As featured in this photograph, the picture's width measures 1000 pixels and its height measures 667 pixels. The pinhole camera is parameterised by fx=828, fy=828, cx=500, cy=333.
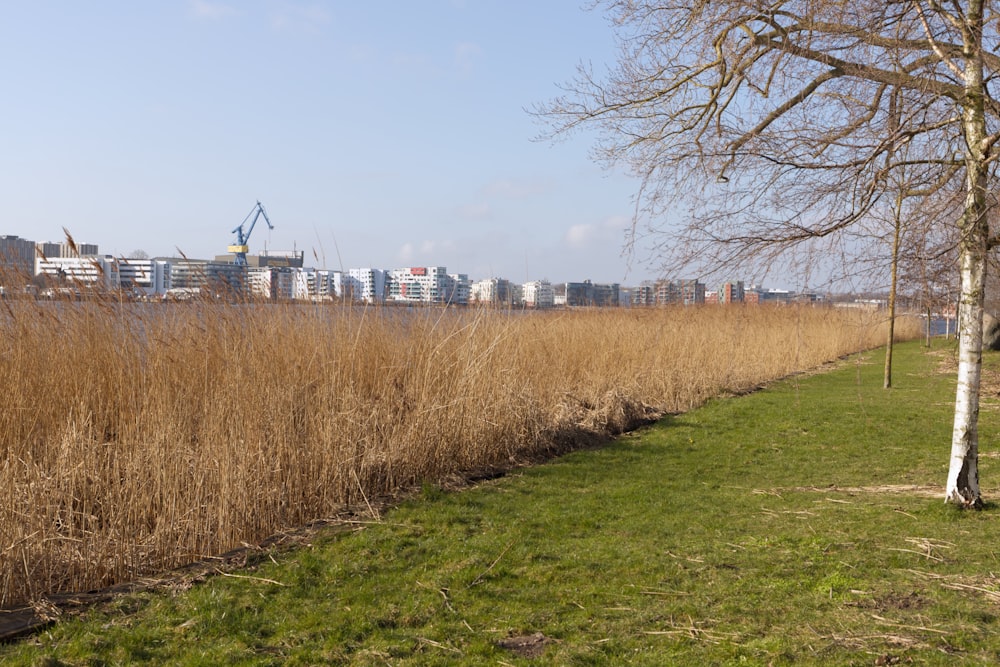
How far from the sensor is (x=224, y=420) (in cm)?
683

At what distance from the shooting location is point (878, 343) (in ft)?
107

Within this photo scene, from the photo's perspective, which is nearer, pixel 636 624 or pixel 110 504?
pixel 636 624

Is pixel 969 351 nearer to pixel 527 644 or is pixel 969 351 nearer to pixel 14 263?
pixel 527 644

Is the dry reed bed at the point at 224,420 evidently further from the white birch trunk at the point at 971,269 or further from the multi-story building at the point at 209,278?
the white birch trunk at the point at 971,269

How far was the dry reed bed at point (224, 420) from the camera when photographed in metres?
5.45

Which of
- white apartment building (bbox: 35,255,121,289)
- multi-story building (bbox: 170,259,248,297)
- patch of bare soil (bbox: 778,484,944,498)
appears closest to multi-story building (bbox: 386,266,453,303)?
multi-story building (bbox: 170,259,248,297)

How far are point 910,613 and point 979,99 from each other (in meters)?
3.48

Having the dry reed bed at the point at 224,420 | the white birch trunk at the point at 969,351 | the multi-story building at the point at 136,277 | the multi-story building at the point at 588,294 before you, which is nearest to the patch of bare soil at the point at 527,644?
the dry reed bed at the point at 224,420

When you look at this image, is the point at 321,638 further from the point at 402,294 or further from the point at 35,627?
the point at 402,294

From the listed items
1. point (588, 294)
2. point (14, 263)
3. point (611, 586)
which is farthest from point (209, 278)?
point (588, 294)

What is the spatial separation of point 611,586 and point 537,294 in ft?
40.1

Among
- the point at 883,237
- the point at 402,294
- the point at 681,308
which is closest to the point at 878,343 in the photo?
the point at 681,308

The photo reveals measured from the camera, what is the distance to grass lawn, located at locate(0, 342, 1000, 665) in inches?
157

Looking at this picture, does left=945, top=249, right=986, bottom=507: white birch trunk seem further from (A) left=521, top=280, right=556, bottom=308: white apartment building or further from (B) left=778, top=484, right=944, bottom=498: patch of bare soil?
(A) left=521, top=280, right=556, bottom=308: white apartment building
